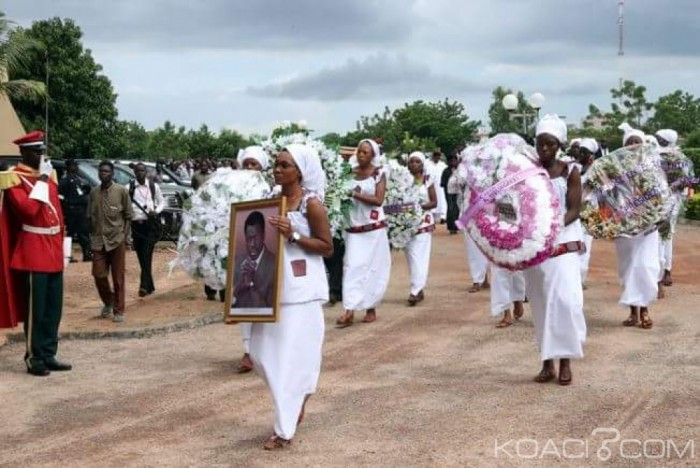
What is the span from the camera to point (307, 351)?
6.71 metres

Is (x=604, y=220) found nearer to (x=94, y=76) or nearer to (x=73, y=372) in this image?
(x=73, y=372)

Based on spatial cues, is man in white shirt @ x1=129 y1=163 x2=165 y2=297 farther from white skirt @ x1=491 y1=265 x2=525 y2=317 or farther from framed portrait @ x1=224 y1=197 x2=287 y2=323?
framed portrait @ x1=224 y1=197 x2=287 y2=323

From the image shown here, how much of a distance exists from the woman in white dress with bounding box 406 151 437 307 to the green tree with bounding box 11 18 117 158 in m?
25.7

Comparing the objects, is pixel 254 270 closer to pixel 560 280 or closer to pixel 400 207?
pixel 560 280

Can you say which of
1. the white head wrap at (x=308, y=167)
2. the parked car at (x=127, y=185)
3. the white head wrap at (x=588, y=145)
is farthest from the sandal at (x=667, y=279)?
the white head wrap at (x=308, y=167)

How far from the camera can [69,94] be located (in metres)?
38.1

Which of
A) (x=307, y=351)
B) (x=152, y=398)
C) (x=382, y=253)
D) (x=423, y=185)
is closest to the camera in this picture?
(x=307, y=351)

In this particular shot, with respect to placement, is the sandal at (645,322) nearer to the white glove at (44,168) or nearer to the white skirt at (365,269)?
the white skirt at (365,269)

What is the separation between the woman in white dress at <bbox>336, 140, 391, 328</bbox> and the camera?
38.4 feet

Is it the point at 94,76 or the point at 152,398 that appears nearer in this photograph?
the point at 152,398

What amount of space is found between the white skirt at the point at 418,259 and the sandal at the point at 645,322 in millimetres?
3129

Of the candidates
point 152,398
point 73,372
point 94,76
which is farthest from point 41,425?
point 94,76

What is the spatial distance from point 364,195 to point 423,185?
250 cm

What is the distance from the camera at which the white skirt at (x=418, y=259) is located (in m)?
13.4
